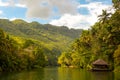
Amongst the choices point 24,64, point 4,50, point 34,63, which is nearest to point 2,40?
point 4,50

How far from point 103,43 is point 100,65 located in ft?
29.5

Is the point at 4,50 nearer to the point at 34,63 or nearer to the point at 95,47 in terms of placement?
the point at 95,47

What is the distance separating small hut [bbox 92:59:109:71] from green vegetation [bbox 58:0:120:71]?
206cm

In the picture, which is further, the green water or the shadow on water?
the shadow on water

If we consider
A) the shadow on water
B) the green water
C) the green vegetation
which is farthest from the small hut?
the shadow on water

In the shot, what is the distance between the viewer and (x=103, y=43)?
9344 cm

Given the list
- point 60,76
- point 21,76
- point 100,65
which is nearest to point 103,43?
point 100,65

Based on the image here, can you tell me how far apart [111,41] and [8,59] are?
1512 inches

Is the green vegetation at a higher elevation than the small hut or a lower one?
higher

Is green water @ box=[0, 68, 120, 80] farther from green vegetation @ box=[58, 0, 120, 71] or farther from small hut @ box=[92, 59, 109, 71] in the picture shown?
small hut @ box=[92, 59, 109, 71]

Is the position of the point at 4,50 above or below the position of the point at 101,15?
below

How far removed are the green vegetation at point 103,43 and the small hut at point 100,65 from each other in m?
2.06

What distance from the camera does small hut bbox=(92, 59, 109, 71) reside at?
8769 centimetres

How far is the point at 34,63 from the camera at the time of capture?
150750 mm
